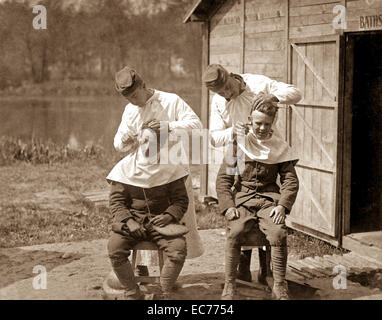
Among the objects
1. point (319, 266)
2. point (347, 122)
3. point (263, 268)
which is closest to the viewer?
point (263, 268)

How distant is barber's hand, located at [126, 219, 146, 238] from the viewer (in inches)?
212

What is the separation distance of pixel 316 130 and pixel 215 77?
2.87 metres

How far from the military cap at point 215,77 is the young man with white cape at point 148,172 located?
333mm

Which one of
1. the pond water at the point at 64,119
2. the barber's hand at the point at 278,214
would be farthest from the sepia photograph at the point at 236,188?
the pond water at the point at 64,119

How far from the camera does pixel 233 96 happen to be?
222 inches

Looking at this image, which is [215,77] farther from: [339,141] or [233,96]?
[339,141]

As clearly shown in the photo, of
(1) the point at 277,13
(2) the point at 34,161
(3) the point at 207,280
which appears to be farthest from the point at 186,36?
(3) the point at 207,280

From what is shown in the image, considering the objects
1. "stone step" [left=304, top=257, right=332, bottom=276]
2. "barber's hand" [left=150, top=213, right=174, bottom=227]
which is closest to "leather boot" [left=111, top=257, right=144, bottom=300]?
"barber's hand" [left=150, top=213, right=174, bottom=227]

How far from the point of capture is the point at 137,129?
5.64m

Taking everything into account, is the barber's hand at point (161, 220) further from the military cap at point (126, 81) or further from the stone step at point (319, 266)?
the stone step at point (319, 266)

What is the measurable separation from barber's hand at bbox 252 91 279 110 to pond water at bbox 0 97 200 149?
12997 millimetres

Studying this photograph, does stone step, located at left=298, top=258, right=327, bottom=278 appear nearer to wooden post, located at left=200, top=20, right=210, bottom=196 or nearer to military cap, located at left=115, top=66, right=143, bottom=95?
military cap, located at left=115, top=66, right=143, bottom=95

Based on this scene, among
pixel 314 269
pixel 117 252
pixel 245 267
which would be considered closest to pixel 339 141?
pixel 314 269
